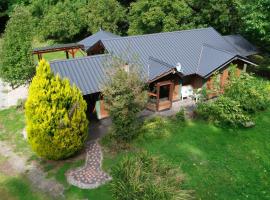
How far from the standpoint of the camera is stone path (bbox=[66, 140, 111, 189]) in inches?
611

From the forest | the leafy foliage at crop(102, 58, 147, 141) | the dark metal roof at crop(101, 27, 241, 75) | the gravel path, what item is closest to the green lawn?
the leafy foliage at crop(102, 58, 147, 141)

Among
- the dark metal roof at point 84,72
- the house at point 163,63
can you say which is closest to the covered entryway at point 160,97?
the house at point 163,63

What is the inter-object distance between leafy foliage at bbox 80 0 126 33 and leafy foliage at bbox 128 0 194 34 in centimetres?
497

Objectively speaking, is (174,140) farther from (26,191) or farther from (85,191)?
(26,191)

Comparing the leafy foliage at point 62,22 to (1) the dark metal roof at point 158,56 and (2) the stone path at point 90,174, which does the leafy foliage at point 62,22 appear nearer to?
(1) the dark metal roof at point 158,56

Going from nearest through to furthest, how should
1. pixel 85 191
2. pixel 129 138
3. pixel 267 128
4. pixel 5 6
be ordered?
pixel 85 191 < pixel 129 138 < pixel 267 128 < pixel 5 6

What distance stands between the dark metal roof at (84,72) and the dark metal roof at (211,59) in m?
7.69

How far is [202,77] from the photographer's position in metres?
23.1

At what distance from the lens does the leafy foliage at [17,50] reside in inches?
858

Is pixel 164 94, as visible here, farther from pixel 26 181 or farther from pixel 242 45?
pixel 26 181

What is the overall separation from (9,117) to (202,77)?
14.6 metres

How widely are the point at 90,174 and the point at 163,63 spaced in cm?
968

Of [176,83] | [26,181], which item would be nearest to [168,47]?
[176,83]

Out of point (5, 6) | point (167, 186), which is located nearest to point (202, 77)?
point (167, 186)
